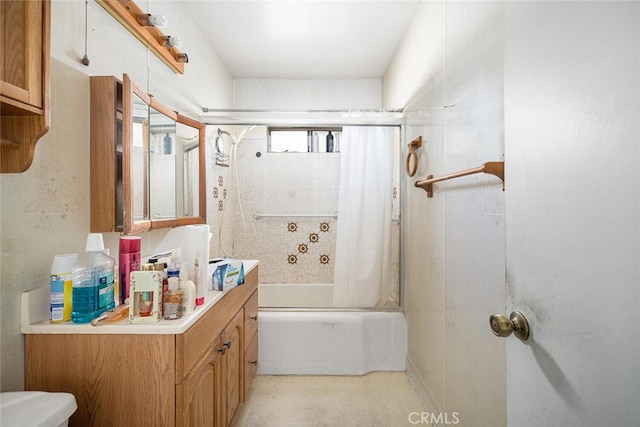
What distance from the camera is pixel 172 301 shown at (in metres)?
0.93

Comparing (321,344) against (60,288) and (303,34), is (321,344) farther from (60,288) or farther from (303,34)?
(303,34)

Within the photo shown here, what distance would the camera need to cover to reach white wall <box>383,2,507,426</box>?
3.45ft

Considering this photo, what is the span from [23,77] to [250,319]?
1439 mm

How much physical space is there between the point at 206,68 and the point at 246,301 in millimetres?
1829

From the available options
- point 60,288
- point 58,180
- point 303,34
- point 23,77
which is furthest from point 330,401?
point 303,34

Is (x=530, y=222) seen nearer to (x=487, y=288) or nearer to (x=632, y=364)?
(x=632, y=364)

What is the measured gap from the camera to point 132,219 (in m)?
1.17

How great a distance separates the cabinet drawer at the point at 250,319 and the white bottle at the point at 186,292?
0.66 meters

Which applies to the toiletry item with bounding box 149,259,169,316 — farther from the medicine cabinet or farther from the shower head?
the shower head

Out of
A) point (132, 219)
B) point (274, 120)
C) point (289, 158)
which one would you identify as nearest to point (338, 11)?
point (274, 120)

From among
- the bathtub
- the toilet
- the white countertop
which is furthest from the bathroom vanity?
the bathtub

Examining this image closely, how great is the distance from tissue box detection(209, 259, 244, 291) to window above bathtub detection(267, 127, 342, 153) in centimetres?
180

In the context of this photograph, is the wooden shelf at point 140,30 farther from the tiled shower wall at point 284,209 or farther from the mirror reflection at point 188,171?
the tiled shower wall at point 284,209

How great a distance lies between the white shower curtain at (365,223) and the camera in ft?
7.32
